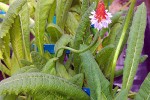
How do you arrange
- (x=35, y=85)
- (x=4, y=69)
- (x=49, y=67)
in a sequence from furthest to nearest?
(x=4, y=69) < (x=49, y=67) < (x=35, y=85)

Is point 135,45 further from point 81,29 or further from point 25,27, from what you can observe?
point 25,27

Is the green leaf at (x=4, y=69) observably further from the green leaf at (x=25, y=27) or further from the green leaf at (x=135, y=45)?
the green leaf at (x=135, y=45)

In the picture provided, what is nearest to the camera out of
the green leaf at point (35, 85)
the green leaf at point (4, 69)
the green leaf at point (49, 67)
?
the green leaf at point (35, 85)

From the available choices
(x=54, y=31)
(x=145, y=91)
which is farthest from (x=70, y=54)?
(x=145, y=91)

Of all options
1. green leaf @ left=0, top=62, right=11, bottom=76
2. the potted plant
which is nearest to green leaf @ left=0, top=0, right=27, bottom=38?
the potted plant

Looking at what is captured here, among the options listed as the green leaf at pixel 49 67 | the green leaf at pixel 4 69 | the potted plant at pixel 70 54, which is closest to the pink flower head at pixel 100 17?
the potted plant at pixel 70 54

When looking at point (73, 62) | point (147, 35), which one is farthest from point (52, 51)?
point (147, 35)
